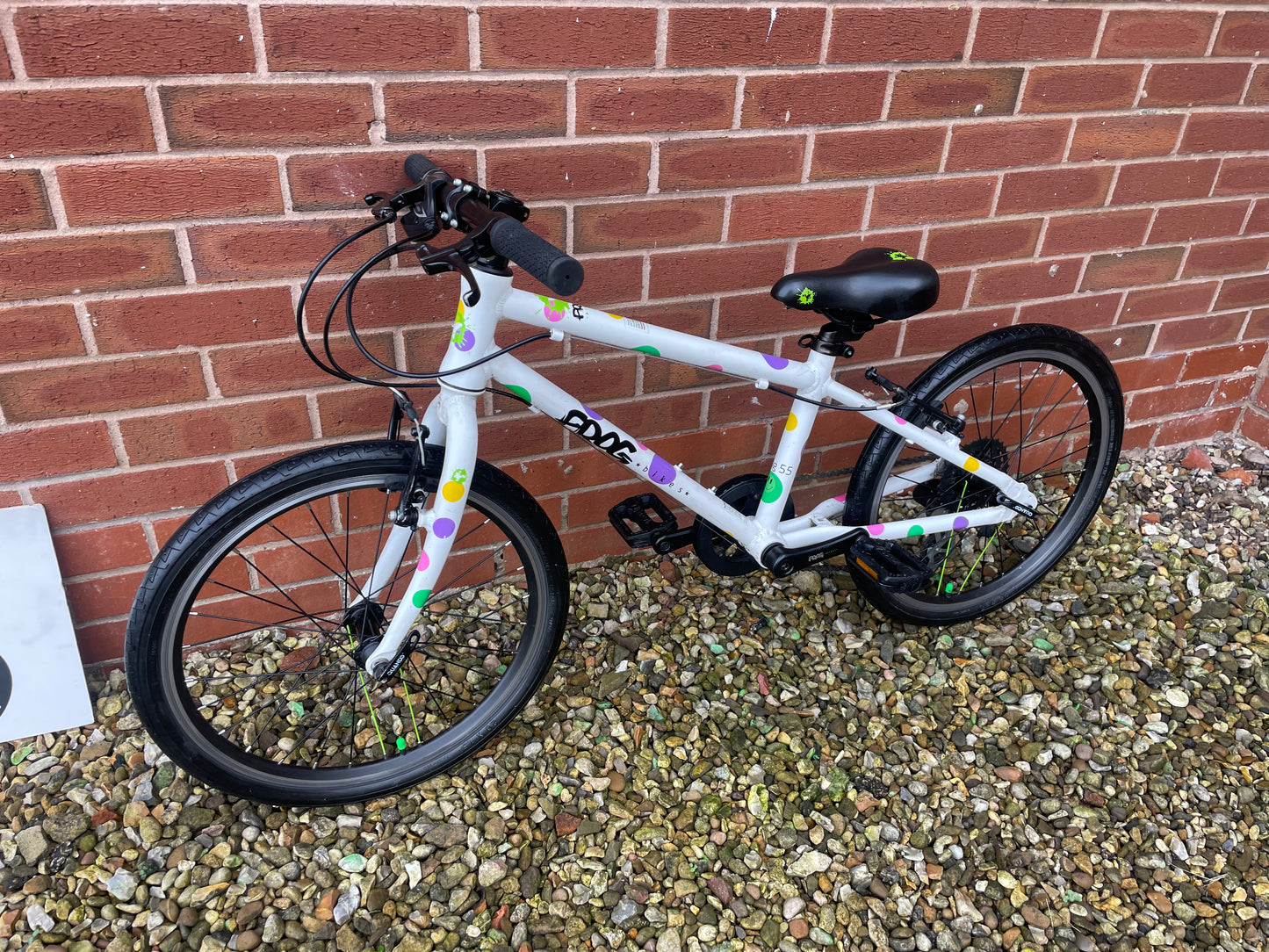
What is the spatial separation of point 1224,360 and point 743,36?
7.38ft

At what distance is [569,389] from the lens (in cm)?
215

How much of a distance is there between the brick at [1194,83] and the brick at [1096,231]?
30 cm

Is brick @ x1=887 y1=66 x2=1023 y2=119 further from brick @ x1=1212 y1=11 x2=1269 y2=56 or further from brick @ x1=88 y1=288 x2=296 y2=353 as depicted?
brick @ x1=88 y1=288 x2=296 y2=353

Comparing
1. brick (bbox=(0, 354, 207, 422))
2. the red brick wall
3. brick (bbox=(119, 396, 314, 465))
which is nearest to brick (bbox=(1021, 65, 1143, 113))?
the red brick wall

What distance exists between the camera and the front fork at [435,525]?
5.20 feet

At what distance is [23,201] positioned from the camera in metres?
1.54

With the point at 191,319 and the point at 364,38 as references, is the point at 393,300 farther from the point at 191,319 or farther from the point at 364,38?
the point at 364,38

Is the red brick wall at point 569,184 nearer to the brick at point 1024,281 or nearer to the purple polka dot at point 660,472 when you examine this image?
the brick at point 1024,281

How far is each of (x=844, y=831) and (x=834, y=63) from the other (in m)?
1.72

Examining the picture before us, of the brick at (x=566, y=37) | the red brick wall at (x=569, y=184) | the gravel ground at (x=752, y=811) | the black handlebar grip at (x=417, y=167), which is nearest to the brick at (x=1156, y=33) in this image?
the red brick wall at (x=569, y=184)

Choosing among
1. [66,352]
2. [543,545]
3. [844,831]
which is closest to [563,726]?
[543,545]

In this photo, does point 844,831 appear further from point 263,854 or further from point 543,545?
point 263,854

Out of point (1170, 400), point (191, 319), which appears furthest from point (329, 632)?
point (1170, 400)

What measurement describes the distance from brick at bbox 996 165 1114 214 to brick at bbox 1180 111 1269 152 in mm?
290
